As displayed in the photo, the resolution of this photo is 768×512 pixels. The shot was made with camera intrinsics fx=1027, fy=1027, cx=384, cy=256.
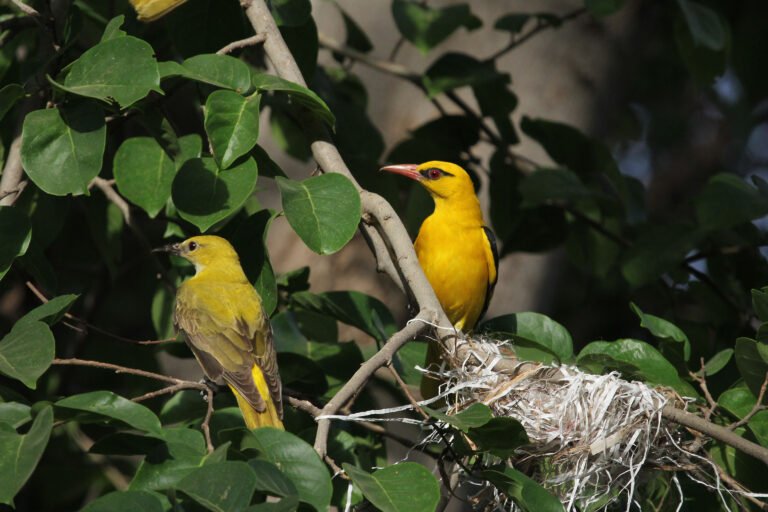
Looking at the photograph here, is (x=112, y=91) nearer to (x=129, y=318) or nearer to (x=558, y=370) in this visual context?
(x=558, y=370)

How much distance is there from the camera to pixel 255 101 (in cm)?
290

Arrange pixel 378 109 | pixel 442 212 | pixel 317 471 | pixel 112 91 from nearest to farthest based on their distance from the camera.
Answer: pixel 317 471, pixel 112 91, pixel 442 212, pixel 378 109

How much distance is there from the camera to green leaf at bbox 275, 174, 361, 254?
2.77m

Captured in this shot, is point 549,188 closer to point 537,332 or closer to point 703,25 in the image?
point 703,25

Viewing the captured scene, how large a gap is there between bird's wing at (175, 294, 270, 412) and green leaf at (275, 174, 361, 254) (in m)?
0.75

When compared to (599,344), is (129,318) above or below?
below

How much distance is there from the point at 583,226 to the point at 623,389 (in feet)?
6.76

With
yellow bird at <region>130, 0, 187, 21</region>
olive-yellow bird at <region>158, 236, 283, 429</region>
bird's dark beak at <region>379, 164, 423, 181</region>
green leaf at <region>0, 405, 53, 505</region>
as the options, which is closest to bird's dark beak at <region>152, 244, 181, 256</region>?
olive-yellow bird at <region>158, 236, 283, 429</region>

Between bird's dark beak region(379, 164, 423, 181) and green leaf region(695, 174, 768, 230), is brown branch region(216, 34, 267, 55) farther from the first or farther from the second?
green leaf region(695, 174, 768, 230)

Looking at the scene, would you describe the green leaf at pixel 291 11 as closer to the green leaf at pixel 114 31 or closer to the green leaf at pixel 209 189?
the green leaf at pixel 114 31

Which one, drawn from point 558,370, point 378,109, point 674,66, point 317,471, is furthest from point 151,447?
point 674,66

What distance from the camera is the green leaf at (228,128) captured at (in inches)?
111

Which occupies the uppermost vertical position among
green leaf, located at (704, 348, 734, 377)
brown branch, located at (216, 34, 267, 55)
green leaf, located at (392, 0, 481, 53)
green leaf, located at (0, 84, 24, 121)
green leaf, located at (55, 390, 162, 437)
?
green leaf, located at (0, 84, 24, 121)

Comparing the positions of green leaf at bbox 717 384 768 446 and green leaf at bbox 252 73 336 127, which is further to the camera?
green leaf at bbox 717 384 768 446
